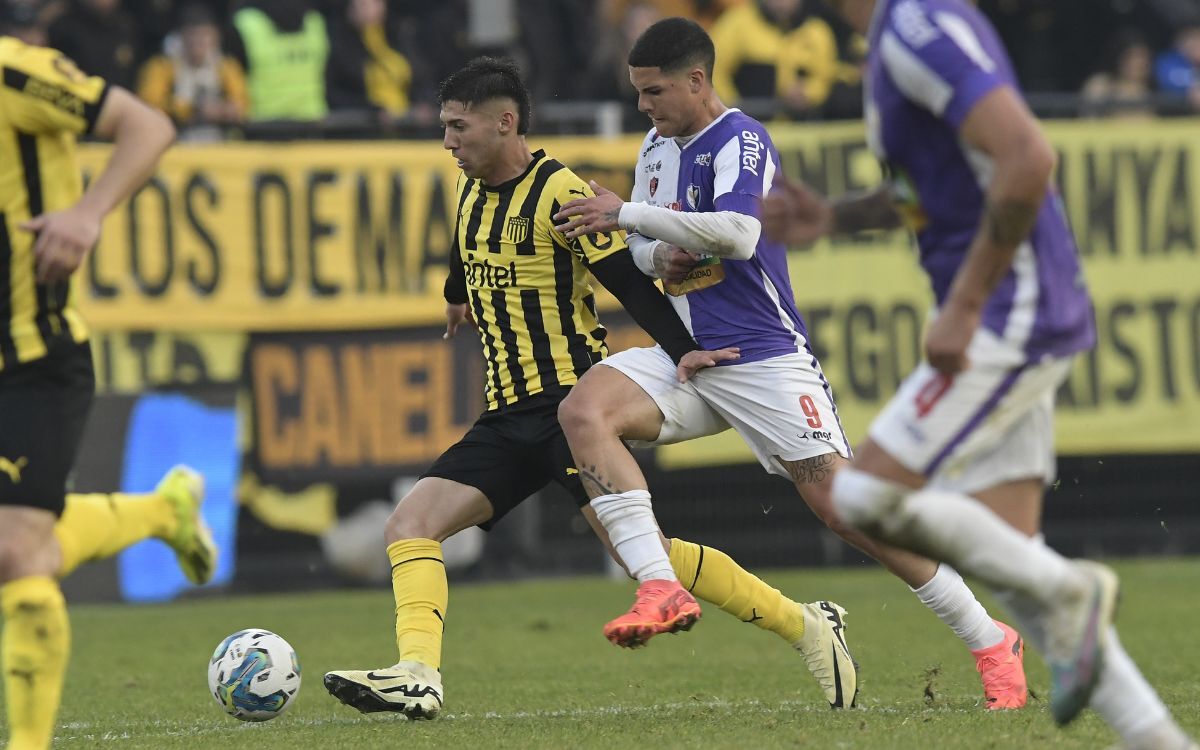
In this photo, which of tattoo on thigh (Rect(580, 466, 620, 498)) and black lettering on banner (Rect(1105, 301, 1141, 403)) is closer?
tattoo on thigh (Rect(580, 466, 620, 498))

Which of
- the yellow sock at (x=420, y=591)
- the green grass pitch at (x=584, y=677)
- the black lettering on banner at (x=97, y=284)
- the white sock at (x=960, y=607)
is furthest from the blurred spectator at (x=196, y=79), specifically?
Answer: the white sock at (x=960, y=607)

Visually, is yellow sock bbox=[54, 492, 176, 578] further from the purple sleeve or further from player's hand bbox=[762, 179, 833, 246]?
the purple sleeve

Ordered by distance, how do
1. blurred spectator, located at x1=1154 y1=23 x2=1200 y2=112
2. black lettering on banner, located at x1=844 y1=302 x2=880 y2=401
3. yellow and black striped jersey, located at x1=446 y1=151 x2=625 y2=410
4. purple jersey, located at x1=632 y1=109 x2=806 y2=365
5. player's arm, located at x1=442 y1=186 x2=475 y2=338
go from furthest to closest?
blurred spectator, located at x1=1154 y1=23 x2=1200 y2=112 → black lettering on banner, located at x1=844 y1=302 x2=880 y2=401 → player's arm, located at x1=442 y1=186 x2=475 y2=338 → yellow and black striped jersey, located at x1=446 y1=151 x2=625 y2=410 → purple jersey, located at x1=632 y1=109 x2=806 y2=365

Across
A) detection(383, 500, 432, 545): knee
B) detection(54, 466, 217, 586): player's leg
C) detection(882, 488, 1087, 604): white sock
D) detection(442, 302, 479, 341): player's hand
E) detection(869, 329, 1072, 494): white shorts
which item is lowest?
detection(383, 500, 432, 545): knee

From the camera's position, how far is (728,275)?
680 centimetres

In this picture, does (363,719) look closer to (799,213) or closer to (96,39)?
(799,213)

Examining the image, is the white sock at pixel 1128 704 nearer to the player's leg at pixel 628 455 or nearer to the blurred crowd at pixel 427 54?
the player's leg at pixel 628 455

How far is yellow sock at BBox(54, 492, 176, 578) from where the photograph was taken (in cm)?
538

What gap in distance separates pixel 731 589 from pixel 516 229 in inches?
59.4

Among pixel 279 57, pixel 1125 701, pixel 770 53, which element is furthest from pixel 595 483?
pixel 770 53

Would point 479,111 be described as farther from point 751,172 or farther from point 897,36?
point 897,36

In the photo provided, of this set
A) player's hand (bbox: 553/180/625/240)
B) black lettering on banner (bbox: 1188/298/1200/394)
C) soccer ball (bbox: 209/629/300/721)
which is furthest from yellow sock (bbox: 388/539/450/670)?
black lettering on banner (bbox: 1188/298/1200/394)

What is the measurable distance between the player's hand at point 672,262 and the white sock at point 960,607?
1.37 metres

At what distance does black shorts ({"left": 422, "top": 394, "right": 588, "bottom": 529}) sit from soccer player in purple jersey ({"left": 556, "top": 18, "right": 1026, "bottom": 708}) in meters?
0.31
